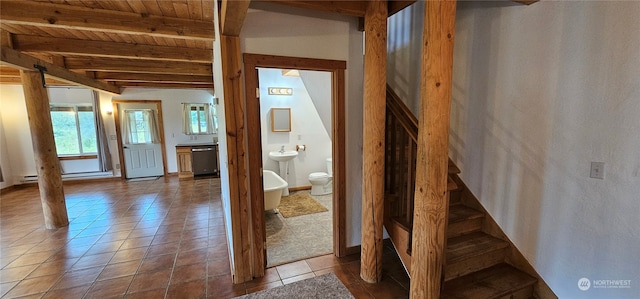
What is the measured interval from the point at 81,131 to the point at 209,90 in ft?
10.2

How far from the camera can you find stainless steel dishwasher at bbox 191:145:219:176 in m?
6.66

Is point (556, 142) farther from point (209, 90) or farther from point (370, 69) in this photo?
point (209, 90)

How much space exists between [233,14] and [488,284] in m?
2.75

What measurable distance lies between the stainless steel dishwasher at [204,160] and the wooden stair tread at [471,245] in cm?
598

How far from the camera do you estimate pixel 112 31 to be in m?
2.41

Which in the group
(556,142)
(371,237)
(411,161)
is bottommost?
(371,237)

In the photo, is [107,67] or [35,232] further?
[107,67]

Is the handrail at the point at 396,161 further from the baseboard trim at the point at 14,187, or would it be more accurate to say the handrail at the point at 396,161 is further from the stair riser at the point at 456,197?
the baseboard trim at the point at 14,187

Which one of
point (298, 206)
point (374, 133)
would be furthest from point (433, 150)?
point (298, 206)

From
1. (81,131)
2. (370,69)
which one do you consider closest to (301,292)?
(370,69)

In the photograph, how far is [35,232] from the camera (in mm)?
3490

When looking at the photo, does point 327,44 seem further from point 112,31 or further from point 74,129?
point 74,129

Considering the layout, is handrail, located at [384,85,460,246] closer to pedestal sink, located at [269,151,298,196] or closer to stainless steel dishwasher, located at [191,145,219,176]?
pedestal sink, located at [269,151,298,196]

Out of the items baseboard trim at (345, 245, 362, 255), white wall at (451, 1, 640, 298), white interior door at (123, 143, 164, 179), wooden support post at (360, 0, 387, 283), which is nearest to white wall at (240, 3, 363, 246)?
baseboard trim at (345, 245, 362, 255)
